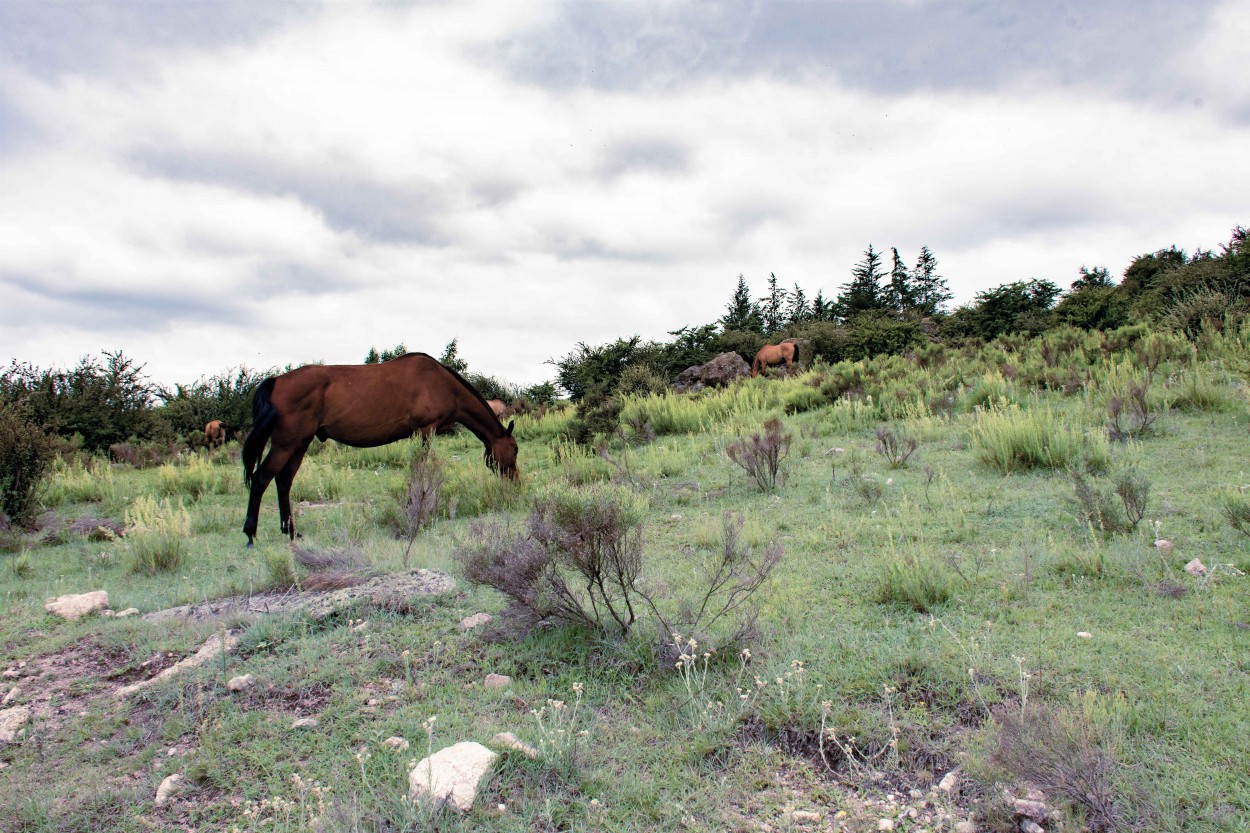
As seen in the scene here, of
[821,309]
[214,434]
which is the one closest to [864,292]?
[821,309]

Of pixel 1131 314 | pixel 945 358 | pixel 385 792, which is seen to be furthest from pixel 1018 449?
pixel 1131 314

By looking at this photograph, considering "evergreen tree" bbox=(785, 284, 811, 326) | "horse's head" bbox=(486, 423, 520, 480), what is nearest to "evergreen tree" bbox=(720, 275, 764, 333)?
"evergreen tree" bbox=(785, 284, 811, 326)

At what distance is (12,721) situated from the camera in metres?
3.48

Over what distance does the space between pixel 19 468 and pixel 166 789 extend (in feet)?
25.0

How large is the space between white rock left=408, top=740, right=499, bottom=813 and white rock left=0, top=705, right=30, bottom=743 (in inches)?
79.4

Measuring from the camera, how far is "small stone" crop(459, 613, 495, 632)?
420 cm

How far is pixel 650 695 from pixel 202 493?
914 centimetres

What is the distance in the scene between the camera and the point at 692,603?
4.16 m

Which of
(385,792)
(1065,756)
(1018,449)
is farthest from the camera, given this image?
(1018,449)

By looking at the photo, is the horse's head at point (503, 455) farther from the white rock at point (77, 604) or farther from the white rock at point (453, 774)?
the white rock at point (453, 774)

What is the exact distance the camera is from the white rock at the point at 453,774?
2.59 metres

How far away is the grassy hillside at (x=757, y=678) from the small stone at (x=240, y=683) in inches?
1.5

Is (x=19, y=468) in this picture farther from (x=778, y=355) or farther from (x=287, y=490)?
(x=778, y=355)

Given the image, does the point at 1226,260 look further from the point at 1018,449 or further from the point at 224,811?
the point at 224,811
